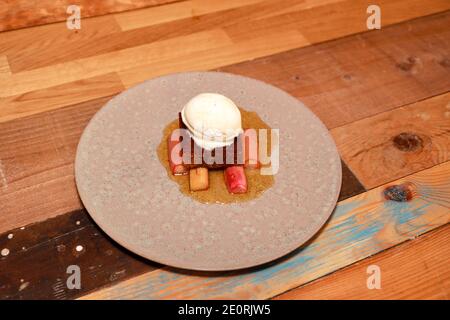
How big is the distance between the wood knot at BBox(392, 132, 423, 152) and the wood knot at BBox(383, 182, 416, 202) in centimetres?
15

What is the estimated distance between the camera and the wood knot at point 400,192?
4.00ft

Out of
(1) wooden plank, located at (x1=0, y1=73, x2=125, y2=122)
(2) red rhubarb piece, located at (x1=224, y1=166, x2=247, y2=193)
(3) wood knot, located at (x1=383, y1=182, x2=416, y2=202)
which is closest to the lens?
(2) red rhubarb piece, located at (x1=224, y1=166, x2=247, y2=193)

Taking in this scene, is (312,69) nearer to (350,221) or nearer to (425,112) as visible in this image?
(425,112)

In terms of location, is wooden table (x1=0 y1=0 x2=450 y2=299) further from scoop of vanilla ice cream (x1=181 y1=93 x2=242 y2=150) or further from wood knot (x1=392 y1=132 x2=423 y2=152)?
scoop of vanilla ice cream (x1=181 y1=93 x2=242 y2=150)

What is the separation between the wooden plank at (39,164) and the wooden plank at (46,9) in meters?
0.49

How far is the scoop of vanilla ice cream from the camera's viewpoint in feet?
3.75

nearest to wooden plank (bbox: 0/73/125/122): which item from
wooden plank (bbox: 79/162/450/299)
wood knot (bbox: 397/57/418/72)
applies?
wooden plank (bbox: 79/162/450/299)

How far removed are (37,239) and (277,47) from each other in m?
1.04

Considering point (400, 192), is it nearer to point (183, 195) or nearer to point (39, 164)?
point (183, 195)

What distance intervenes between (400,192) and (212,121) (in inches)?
21.2

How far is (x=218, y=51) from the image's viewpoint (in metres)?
1.62

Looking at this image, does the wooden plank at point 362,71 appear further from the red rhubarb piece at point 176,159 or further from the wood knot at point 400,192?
the red rhubarb piece at point 176,159

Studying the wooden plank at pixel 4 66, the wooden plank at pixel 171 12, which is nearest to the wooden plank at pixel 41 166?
the wooden plank at pixel 4 66

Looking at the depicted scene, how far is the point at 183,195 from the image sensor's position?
1072mm
